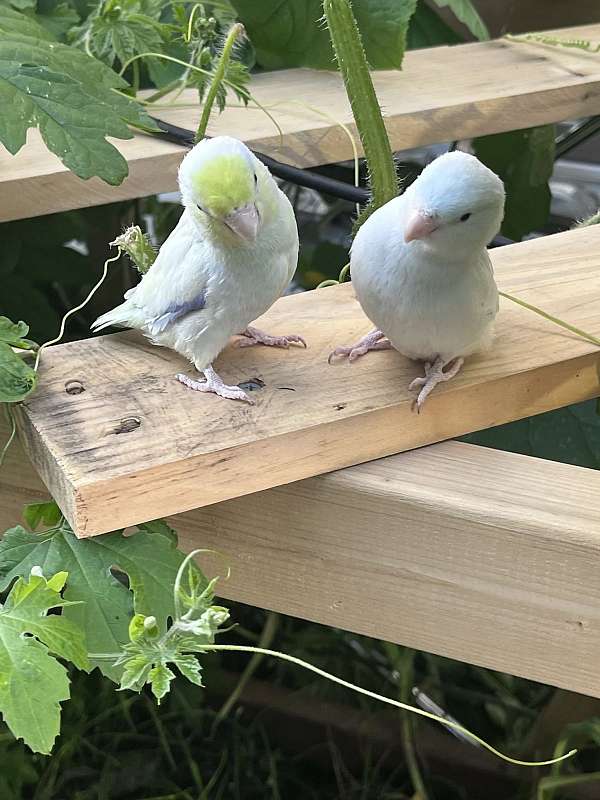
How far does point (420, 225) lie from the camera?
585mm

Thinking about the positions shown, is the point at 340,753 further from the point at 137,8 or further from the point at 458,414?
the point at 137,8

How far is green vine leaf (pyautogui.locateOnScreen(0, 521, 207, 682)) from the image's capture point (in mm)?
581

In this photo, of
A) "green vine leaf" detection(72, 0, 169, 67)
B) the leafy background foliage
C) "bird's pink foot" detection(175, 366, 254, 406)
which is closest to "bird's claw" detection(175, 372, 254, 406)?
"bird's pink foot" detection(175, 366, 254, 406)

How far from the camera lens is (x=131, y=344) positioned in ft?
2.41

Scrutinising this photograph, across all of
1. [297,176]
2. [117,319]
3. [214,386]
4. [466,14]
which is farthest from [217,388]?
[466,14]

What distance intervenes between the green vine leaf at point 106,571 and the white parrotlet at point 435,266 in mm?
203

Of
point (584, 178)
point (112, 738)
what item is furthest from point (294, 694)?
point (584, 178)

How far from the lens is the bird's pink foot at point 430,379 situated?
0.66 metres

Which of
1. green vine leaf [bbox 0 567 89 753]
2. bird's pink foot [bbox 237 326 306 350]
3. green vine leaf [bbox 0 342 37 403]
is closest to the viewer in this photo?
green vine leaf [bbox 0 567 89 753]

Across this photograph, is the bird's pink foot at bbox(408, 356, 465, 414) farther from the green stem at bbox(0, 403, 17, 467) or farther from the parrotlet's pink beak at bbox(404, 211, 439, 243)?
the green stem at bbox(0, 403, 17, 467)

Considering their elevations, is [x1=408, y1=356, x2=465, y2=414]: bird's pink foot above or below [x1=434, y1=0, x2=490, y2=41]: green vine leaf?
below

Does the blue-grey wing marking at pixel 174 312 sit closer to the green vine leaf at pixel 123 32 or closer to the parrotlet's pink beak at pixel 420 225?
the parrotlet's pink beak at pixel 420 225

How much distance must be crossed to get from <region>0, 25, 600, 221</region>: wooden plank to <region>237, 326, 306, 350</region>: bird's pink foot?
0.25 metres

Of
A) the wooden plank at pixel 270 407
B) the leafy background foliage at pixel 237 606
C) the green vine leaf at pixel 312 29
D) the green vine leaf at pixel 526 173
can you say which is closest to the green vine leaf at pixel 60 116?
the leafy background foliage at pixel 237 606
